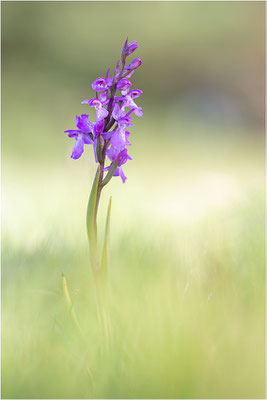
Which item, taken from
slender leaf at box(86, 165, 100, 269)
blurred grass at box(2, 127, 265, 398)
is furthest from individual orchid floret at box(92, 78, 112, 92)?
blurred grass at box(2, 127, 265, 398)

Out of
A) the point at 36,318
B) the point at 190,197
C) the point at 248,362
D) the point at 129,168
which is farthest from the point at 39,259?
the point at 129,168

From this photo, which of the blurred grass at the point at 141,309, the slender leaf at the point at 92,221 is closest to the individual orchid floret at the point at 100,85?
the slender leaf at the point at 92,221

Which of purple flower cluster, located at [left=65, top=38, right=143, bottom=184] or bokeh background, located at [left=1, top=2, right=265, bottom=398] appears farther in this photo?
purple flower cluster, located at [left=65, top=38, right=143, bottom=184]

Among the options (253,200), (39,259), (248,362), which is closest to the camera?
(248,362)

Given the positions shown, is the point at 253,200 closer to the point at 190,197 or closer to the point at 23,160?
the point at 190,197

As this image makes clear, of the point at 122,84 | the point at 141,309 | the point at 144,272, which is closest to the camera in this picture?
the point at 141,309

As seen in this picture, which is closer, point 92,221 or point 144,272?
point 92,221

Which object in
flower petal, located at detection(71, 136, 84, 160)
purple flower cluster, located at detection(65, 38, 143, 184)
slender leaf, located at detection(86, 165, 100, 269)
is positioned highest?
purple flower cluster, located at detection(65, 38, 143, 184)

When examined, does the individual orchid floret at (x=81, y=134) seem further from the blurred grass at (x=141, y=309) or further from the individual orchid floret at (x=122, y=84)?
the blurred grass at (x=141, y=309)

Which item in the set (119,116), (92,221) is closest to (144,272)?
(92,221)

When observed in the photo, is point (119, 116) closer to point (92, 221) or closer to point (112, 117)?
point (112, 117)

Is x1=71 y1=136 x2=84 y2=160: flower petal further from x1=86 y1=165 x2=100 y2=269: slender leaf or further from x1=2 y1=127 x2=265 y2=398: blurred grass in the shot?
x1=2 y1=127 x2=265 y2=398: blurred grass
